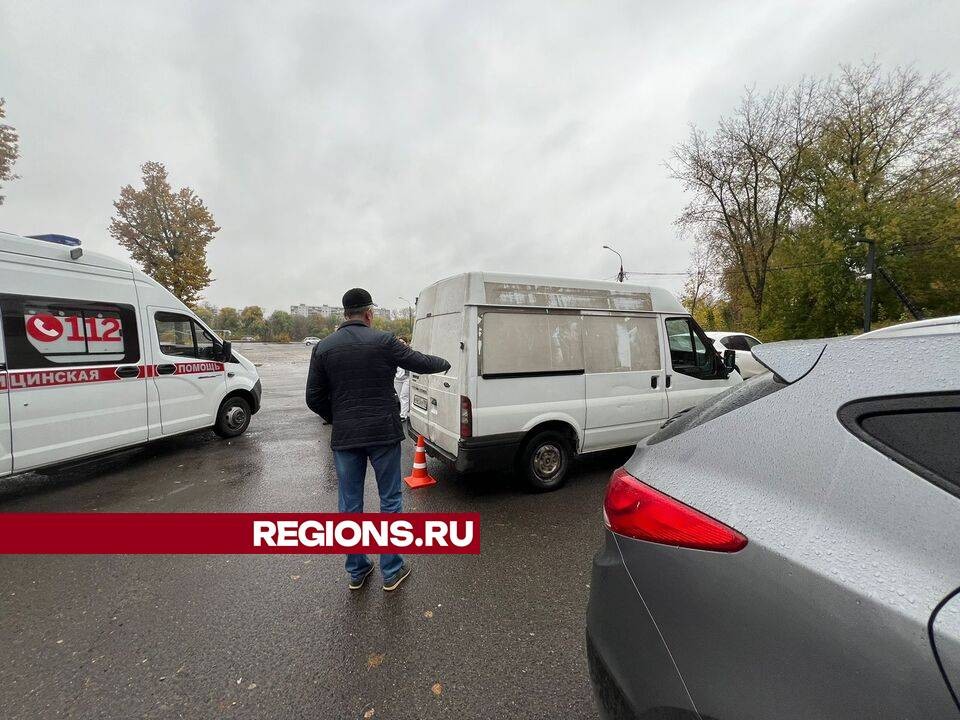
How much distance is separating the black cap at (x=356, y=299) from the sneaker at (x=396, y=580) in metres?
1.91

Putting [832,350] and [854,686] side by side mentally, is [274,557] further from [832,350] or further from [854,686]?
[832,350]

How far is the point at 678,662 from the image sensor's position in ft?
3.48

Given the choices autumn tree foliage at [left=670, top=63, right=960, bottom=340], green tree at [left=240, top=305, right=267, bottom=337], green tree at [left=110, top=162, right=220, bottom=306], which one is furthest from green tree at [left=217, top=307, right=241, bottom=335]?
autumn tree foliage at [left=670, top=63, right=960, bottom=340]

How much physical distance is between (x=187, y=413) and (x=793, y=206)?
31440 millimetres

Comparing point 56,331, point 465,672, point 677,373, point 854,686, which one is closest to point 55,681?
point 465,672

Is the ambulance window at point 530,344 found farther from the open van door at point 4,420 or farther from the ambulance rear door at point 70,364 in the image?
the open van door at point 4,420

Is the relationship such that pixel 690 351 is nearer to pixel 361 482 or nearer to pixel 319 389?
pixel 361 482

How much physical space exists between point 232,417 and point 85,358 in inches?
91.2

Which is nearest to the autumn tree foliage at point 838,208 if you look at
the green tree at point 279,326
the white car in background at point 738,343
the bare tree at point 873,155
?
the bare tree at point 873,155

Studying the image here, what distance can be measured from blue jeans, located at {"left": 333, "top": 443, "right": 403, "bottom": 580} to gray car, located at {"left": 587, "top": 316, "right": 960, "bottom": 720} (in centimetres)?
179

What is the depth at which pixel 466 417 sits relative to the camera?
3.91 metres

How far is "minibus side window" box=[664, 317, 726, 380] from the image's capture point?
16.7 feet

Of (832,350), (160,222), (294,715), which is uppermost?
(160,222)

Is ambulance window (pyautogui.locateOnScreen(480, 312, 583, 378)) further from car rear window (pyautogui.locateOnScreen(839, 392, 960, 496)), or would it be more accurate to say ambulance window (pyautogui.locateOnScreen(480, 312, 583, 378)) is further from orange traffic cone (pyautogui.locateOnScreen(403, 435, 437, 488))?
car rear window (pyautogui.locateOnScreen(839, 392, 960, 496))
